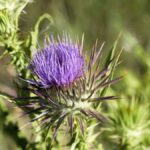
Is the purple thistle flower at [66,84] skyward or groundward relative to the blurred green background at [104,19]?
groundward

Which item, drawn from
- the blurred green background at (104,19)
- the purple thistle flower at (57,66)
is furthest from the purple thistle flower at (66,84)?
the blurred green background at (104,19)

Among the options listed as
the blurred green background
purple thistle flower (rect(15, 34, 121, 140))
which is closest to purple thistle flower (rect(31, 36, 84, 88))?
purple thistle flower (rect(15, 34, 121, 140))

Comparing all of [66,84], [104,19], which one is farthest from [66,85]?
[104,19]

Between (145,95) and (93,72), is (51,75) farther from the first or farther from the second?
(145,95)

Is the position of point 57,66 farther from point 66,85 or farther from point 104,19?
point 104,19

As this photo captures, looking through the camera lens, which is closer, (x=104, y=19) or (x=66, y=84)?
(x=66, y=84)

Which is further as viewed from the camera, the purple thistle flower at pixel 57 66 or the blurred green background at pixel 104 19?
the blurred green background at pixel 104 19

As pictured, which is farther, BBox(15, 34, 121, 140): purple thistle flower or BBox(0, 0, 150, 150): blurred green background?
BBox(0, 0, 150, 150): blurred green background

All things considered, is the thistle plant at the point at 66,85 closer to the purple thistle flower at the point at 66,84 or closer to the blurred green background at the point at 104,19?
the purple thistle flower at the point at 66,84

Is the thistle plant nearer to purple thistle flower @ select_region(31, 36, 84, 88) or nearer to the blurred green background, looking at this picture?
purple thistle flower @ select_region(31, 36, 84, 88)

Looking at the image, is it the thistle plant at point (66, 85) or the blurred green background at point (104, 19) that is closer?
the thistle plant at point (66, 85)
